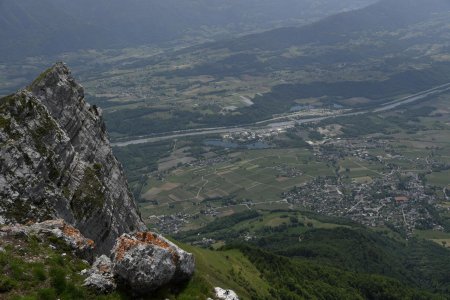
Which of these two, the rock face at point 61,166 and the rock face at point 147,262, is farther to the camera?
the rock face at point 61,166

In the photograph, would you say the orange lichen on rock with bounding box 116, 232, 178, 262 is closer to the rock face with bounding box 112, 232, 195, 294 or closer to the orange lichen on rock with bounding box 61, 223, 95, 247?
the rock face with bounding box 112, 232, 195, 294

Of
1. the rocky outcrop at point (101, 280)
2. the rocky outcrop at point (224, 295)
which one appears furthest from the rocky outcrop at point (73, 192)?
the rocky outcrop at point (224, 295)

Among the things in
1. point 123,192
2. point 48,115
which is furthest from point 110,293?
point 123,192

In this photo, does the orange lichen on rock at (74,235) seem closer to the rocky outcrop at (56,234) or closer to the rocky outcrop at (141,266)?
the rocky outcrop at (56,234)

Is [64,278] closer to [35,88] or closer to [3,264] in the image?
[3,264]

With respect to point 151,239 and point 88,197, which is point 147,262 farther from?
point 88,197

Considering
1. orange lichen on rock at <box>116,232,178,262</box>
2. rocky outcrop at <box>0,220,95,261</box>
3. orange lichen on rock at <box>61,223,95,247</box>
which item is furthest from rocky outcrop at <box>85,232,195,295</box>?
orange lichen on rock at <box>61,223,95,247</box>

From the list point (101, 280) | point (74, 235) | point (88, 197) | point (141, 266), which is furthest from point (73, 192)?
point (141, 266)
